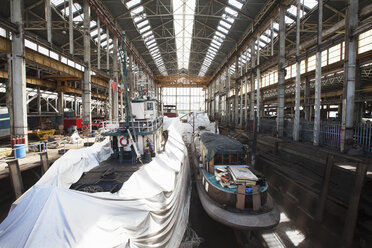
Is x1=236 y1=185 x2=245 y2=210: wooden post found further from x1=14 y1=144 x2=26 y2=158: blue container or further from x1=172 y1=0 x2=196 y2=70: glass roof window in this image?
x1=172 y1=0 x2=196 y2=70: glass roof window

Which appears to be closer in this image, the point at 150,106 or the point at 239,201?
the point at 239,201

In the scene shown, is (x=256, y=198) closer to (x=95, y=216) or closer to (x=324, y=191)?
(x=324, y=191)

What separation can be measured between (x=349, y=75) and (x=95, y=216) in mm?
12706

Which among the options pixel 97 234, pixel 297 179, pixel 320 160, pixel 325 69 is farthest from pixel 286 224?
pixel 325 69

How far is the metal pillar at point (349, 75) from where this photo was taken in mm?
8344

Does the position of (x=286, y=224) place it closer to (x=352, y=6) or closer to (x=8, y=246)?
(x=8, y=246)

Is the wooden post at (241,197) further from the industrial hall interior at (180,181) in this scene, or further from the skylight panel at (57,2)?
the skylight panel at (57,2)

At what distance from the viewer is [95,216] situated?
3492 millimetres

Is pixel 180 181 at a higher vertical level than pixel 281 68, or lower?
lower

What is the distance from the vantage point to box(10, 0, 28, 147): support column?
9.40 m

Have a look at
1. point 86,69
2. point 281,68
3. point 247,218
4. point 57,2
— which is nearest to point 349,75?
point 281,68

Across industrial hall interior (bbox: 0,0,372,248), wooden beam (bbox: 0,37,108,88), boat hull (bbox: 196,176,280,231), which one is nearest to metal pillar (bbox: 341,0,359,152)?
industrial hall interior (bbox: 0,0,372,248)

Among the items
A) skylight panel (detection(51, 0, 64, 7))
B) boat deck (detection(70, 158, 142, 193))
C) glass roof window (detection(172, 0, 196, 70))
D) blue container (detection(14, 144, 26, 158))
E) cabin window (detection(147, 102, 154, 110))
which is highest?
glass roof window (detection(172, 0, 196, 70))

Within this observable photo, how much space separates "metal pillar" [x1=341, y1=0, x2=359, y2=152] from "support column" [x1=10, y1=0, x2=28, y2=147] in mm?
18502
